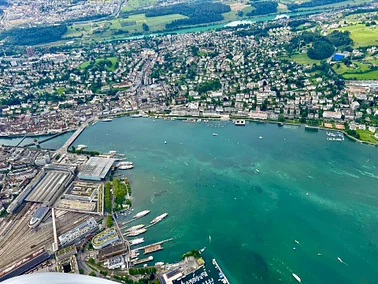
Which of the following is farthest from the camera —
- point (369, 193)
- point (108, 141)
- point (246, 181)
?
point (108, 141)

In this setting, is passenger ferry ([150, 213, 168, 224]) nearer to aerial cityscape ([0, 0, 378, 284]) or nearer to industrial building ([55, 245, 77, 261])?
aerial cityscape ([0, 0, 378, 284])

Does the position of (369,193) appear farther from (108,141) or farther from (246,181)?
(108,141)

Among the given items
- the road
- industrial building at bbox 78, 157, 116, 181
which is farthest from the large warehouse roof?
the road

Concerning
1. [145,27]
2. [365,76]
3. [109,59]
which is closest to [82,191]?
[109,59]

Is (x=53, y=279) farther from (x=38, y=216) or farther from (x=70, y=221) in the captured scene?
(x=38, y=216)

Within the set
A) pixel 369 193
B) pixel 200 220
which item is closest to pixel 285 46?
pixel 369 193
